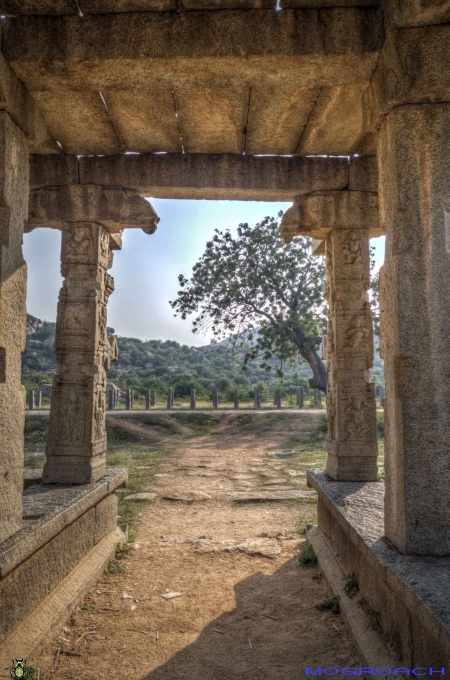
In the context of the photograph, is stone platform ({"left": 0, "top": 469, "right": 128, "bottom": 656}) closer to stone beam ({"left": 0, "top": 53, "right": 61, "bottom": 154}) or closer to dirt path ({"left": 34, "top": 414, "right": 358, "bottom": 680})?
dirt path ({"left": 34, "top": 414, "right": 358, "bottom": 680})

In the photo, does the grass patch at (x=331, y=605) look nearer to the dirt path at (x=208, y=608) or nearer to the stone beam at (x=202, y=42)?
the dirt path at (x=208, y=608)

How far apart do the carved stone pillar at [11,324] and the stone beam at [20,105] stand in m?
0.07

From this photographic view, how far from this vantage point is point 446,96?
265 centimetres

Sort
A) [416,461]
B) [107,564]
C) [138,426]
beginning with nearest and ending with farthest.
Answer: [416,461], [107,564], [138,426]

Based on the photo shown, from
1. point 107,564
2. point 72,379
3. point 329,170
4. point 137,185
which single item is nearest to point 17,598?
point 107,564

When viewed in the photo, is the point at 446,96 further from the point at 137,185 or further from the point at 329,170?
the point at 137,185

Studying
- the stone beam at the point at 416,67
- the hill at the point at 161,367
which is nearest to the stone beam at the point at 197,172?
the stone beam at the point at 416,67

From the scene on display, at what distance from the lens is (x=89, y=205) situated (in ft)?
15.3

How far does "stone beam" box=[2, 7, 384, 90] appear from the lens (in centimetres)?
286

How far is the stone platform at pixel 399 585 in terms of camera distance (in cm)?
193

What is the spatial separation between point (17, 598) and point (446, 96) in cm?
383

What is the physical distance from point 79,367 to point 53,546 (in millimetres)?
1766

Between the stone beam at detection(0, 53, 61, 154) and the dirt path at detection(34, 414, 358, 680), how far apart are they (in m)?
3.37

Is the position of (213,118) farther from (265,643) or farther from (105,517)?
(265,643)
